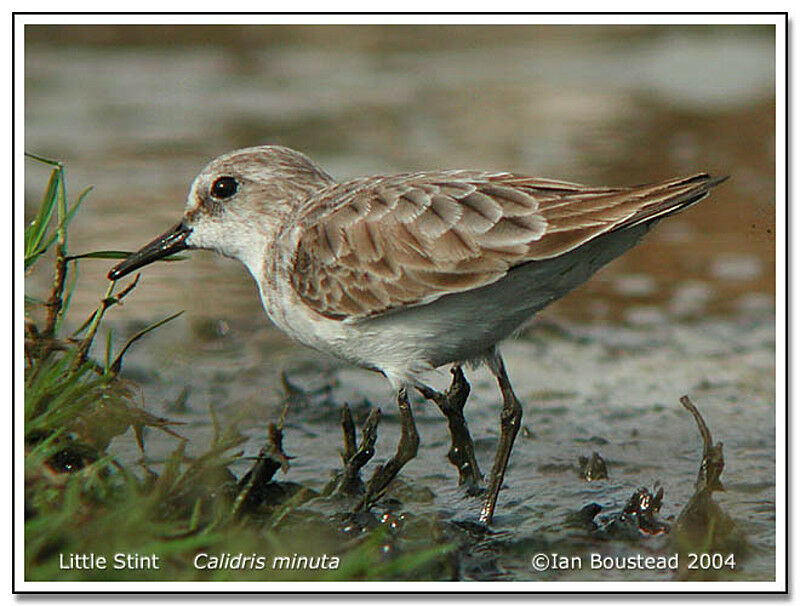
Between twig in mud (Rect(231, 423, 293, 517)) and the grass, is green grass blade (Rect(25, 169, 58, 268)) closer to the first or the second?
the grass

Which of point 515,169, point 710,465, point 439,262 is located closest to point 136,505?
point 439,262

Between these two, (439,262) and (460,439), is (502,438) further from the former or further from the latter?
(439,262)

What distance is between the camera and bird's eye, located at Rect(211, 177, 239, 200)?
5.20m

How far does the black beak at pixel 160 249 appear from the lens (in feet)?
17.2

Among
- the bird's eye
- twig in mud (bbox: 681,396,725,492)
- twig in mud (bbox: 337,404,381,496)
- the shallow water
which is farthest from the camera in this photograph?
the shallow water

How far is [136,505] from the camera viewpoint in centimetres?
383

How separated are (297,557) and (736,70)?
769cm

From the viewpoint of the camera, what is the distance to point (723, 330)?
23.3 ft

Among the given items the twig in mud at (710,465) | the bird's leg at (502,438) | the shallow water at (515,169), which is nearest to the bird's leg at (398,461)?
the shallow water at (515,169)

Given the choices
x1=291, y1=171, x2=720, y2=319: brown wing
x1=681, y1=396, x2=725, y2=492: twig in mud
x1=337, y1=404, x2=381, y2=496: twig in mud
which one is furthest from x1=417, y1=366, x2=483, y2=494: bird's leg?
x1=681, y1=396, x2=725, y2=492: twig in mud

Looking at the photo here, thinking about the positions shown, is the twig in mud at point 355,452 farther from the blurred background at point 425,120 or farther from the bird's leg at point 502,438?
the blurred background at point 425,120

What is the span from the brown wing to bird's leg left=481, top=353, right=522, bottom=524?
0.72 meters
